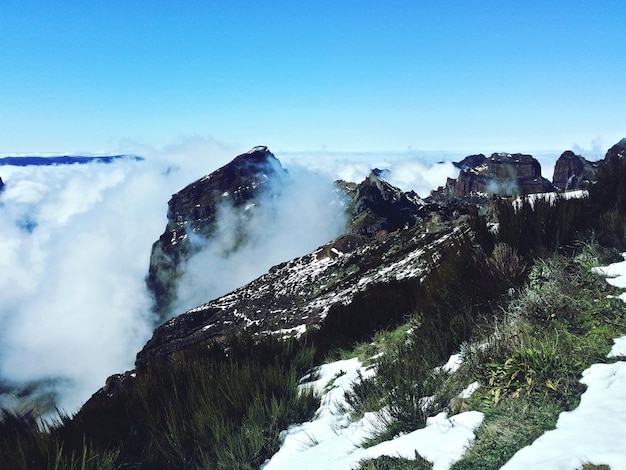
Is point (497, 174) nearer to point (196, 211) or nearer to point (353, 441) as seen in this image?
point (196, 211)

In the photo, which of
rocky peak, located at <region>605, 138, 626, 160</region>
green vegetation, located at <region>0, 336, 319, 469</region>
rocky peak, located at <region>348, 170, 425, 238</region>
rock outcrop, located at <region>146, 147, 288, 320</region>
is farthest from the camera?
rock outcrop, located at <region>146, 147, 288, 320</region>

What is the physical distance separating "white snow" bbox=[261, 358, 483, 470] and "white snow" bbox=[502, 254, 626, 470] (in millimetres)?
474

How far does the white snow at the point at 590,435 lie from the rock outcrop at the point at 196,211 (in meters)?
132

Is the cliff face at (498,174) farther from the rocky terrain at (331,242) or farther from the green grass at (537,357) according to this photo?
the green grass at (537,357)

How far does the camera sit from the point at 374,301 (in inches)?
346

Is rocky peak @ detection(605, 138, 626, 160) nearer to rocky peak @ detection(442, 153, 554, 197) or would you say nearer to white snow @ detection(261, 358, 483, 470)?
white snow @ detection(261, 358, 483, 470)

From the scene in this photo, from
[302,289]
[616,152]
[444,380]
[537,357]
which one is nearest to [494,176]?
[302,289]

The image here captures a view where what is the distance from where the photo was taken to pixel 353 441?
3.52m

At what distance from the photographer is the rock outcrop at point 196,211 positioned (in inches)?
5069

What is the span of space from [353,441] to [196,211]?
141483 millimetres

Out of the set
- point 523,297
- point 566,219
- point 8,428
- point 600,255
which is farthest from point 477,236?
point 8,428

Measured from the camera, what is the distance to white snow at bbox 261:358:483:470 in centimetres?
284

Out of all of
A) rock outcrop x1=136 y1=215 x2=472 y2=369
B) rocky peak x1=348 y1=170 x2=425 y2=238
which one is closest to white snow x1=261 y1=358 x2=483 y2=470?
rock outcrop x1=136 y1=215 x2=472 y2=369

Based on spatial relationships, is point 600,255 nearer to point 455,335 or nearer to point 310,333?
point 455,335
